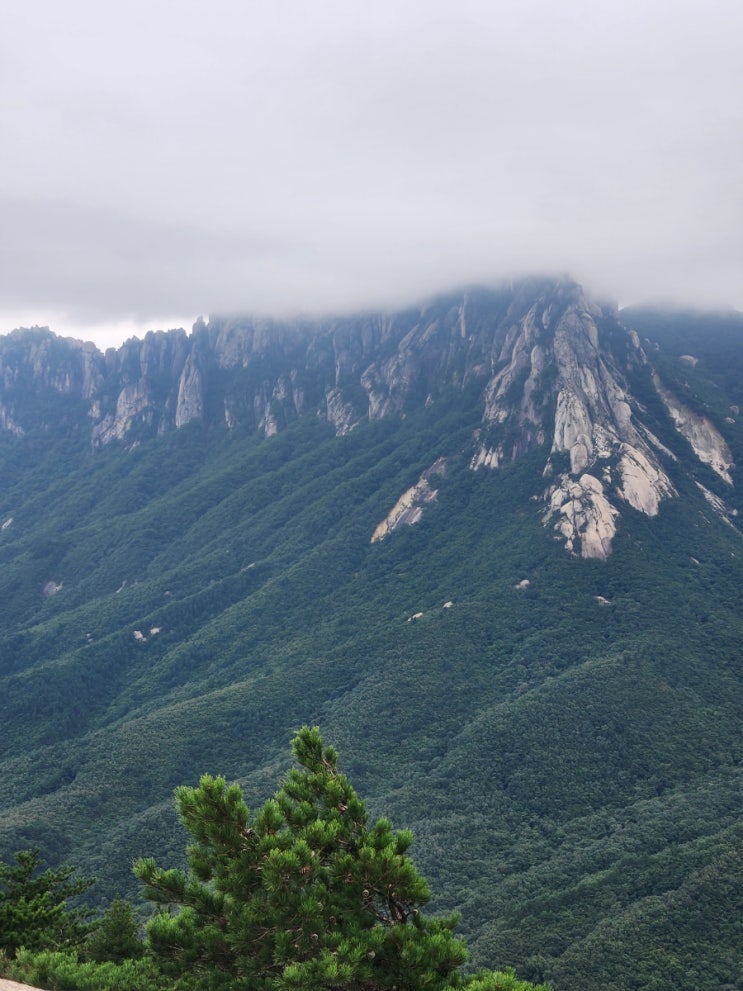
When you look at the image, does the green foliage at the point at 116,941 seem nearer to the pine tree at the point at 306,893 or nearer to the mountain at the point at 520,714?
the pine tree at the point at 306,893

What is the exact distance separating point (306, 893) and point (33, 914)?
19.7 metres

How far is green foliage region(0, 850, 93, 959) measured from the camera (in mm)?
30141

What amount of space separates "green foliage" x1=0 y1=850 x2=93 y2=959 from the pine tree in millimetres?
11252

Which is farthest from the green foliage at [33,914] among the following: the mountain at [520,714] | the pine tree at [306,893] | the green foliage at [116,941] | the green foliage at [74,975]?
the mountain at [520,714]

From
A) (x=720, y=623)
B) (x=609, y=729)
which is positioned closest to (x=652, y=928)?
(x=609, y=729)

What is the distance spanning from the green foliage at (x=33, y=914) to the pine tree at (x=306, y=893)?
36.9ft

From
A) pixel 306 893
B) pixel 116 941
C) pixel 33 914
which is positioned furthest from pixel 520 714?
pixel 306 893

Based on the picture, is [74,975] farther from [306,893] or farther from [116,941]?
[116,941]

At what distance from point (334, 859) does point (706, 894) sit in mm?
79807

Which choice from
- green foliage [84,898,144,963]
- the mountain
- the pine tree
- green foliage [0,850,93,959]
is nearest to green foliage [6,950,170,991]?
the pine tree

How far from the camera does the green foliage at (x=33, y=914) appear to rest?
3014cm

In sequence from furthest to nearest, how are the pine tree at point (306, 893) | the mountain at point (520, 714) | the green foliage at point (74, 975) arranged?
the mountain at point (520, 714) → the green foliage at point (74, 975) → the pine tree at point (306, 893)

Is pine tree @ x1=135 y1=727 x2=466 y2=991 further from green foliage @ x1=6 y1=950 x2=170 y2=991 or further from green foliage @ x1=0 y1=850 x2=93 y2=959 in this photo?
green foliage @ x1=0 y1=850 x2=93 y2=959

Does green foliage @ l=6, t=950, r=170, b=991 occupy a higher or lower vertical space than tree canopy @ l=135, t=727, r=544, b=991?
lower
